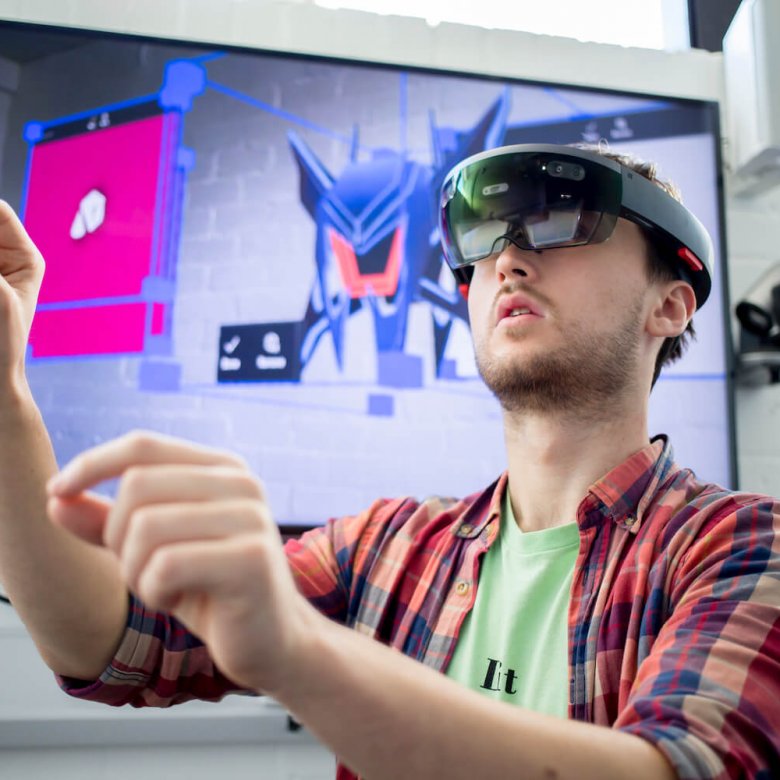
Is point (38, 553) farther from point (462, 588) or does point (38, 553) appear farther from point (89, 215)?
point (89, 215)

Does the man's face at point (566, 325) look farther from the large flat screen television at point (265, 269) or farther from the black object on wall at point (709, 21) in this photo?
the black object on wall at point (709, 21)

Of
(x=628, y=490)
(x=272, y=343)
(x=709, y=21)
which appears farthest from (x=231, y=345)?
(x=709, y=21)

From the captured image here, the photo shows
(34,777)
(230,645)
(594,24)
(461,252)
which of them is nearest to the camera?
(230,645)

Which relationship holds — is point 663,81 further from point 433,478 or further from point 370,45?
point 433,478

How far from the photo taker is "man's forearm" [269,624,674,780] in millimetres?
467

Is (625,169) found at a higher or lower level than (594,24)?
lower

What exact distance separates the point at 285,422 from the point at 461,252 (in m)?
0.65

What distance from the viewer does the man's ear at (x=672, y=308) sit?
1155 millimetres

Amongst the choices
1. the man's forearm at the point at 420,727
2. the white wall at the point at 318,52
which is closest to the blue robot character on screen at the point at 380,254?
the white wall at the point at 318,52

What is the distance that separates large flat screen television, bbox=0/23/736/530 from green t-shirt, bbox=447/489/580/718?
73 cm

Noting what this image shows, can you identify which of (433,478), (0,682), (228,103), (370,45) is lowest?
(0,682)

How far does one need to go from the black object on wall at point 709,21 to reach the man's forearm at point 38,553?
7.19ft

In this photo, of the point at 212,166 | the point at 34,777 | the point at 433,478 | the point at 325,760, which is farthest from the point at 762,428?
the point at 34,777

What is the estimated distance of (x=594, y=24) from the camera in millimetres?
2256
